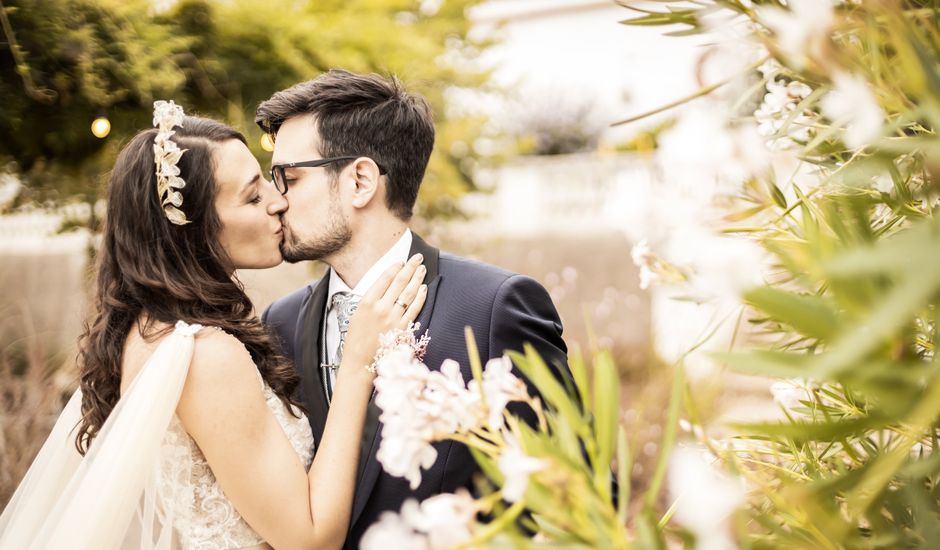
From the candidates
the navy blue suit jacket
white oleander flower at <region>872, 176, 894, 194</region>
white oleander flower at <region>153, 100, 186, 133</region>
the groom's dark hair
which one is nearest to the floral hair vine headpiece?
white oleander flower at <region>153, 100, 186, 133</region>

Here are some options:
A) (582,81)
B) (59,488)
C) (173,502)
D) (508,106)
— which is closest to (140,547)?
(173,502)

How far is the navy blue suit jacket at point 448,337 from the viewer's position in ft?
5.86

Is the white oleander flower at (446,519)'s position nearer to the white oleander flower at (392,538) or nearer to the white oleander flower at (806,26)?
the white oleander flower at (392,538)

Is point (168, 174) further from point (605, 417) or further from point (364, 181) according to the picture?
point (605, 417)

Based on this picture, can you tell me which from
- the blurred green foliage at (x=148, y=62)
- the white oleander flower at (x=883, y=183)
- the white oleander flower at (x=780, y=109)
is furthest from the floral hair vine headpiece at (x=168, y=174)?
the white oleander flower at (x=883, y=183)

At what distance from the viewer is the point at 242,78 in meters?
4.19

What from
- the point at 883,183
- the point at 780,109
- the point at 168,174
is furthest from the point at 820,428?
the point at 168,174

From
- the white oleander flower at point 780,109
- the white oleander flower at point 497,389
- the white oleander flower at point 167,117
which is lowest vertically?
the white oleander flower at point 167,117

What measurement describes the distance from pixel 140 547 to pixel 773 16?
5.81 feet

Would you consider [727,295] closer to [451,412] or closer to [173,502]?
[451,412]

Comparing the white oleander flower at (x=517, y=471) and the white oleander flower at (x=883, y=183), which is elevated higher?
the white oleander flower at (x=883, y=183)

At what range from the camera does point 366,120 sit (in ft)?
7.14

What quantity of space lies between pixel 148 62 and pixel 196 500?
2521 millimetres

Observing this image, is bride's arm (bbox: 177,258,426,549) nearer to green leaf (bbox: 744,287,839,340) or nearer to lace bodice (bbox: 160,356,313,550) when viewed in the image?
lace bodice (bbox: 160,356,313,550)
